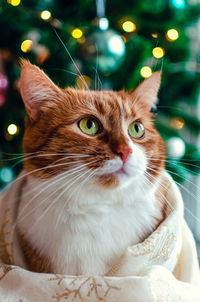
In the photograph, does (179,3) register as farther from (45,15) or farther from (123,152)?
(123,152)

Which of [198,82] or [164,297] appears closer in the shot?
[164,297]

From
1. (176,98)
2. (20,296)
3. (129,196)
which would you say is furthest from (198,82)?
(20,296)

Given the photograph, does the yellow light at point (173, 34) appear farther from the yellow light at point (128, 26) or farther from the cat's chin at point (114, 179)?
the cat's chin at point (114, 179)

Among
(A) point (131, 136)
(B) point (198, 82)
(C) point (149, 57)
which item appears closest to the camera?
(A) point (131, 136)

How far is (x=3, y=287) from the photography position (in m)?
0.57

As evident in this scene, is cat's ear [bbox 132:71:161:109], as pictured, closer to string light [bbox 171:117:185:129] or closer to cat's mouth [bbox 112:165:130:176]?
cat's mouth [bbox 112:165:130:176]

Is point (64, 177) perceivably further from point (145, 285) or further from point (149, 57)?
point (149, 57)

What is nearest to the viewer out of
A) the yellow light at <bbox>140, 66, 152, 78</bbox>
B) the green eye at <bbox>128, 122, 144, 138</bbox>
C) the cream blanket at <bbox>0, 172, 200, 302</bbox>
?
the cream blanket at <bbox>0, 172, 200, 302</bbox>

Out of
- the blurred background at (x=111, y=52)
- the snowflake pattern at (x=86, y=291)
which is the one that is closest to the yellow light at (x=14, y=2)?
the blurred background at (x=111, y=52)

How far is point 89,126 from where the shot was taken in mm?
593

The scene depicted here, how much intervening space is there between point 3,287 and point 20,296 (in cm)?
5

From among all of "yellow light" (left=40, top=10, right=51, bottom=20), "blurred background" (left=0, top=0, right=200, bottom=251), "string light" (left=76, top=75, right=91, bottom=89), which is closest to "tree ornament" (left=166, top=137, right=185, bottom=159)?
"blurred background" (left=0, top=0, right=200, bottom=251)

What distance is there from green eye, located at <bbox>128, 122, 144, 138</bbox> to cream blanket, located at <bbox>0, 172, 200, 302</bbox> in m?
0.13

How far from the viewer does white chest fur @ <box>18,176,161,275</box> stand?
1.87 feet
